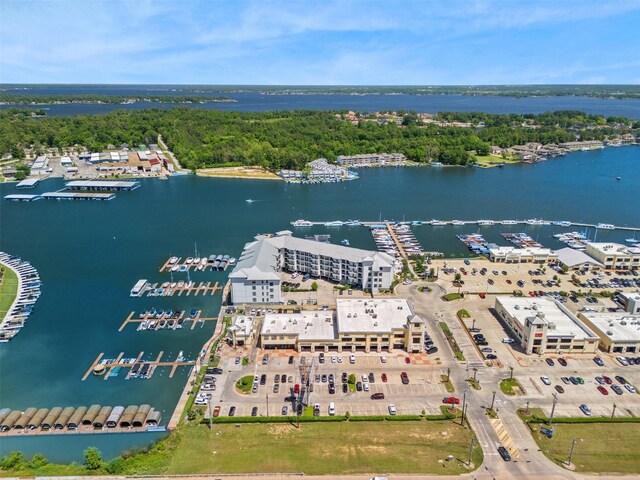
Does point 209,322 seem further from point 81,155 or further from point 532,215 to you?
point 81,155

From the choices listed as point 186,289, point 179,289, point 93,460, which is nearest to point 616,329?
point 93,460

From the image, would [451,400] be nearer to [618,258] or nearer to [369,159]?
[618,258]

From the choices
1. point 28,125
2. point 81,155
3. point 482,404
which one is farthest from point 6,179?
point 482,404

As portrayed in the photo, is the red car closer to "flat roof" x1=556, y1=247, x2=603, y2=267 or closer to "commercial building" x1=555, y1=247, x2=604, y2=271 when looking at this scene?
"commercial building" x1=555, y1=247, x2=604, y2=271

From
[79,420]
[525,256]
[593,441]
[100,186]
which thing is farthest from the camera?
[100,186]

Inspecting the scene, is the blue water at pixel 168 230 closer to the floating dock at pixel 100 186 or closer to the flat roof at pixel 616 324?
the floating dock at pixel 100 186


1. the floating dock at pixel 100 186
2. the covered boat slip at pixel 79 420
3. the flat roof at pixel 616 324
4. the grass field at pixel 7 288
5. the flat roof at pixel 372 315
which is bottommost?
the covered boat slip at pixel 79 420

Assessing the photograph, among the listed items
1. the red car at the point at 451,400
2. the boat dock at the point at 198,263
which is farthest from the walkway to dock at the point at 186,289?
the red car at the point at 451,400
